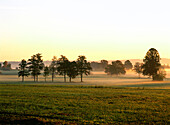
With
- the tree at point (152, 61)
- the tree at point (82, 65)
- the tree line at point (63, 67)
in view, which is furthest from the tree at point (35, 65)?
the tree at point (152, 61)

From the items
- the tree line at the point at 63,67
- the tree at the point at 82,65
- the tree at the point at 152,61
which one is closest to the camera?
the tree at the point at 152,61

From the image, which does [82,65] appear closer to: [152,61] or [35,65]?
[35,65]

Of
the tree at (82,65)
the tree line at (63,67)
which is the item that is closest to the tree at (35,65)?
the tree line at (63,67)

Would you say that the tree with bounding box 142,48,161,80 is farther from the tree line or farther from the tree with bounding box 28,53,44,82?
the tree with bounding box 28,53,44,82

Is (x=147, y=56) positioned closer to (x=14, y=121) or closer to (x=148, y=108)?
(x=148, y=108)

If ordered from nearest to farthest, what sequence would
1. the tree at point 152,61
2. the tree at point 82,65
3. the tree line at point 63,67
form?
the tree at point 152,61, the tree line at point 63,67, the tree at point 82,65

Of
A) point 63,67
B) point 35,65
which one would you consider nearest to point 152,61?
point 63,67

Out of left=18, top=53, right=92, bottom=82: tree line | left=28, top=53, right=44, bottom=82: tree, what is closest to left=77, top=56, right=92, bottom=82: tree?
left=18, top=53, right=92, bottom=82: tree line

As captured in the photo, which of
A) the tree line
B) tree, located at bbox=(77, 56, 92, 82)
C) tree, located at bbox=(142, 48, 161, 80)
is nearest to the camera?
tree, located at bbox=(142, 48, 161, 80)

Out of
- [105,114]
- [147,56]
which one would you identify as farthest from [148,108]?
[147,56]

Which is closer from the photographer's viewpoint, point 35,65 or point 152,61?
point 152,61

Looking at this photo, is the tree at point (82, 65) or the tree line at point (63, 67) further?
the tree at point (82, 65)

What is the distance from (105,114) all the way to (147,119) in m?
3.13

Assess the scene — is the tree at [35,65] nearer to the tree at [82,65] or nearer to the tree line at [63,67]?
the tree line at [63,67]
